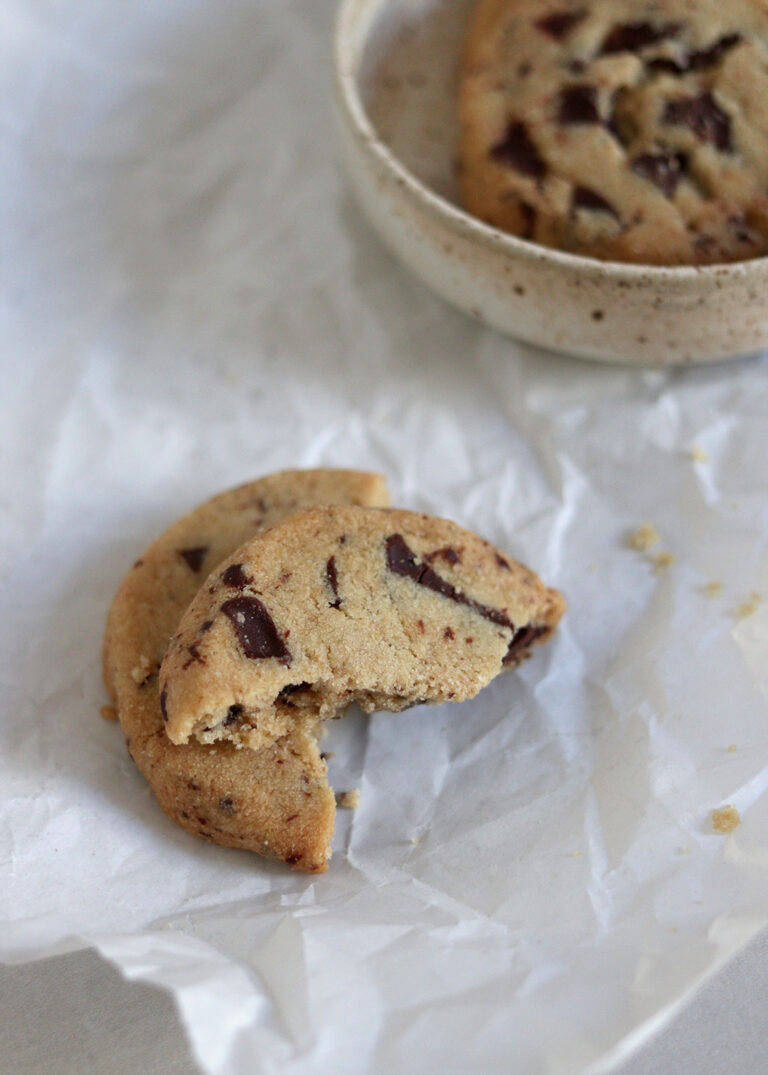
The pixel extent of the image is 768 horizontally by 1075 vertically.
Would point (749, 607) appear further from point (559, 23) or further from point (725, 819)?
point (559, 23)

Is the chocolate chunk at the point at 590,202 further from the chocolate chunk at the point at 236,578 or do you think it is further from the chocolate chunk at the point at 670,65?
the chocolate chunk at the point at 236,578

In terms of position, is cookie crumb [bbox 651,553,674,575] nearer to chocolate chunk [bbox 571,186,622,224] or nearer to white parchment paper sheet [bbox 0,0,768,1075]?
white parchment paper sheet [bbox 0,0,768,1075]

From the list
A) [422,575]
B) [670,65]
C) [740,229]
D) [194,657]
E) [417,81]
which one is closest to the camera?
[194,657]

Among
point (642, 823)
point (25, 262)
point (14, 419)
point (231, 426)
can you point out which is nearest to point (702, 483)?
point (642, 823)

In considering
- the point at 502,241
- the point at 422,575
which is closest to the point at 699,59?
the point at 502,241

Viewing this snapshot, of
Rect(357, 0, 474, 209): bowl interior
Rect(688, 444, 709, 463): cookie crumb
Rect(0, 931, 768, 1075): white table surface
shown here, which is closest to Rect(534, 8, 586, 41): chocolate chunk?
Rect(357, 0, 474, 209): bowl interior

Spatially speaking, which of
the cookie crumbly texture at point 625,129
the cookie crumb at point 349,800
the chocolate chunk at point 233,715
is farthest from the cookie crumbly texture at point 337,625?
the cookie crumbly texture at point 625,129

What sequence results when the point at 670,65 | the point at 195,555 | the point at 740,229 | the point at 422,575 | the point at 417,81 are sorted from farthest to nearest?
the point at 417,81, the point at 670,65, the point at 740,229, the point at 195,555, the point at 422,575
